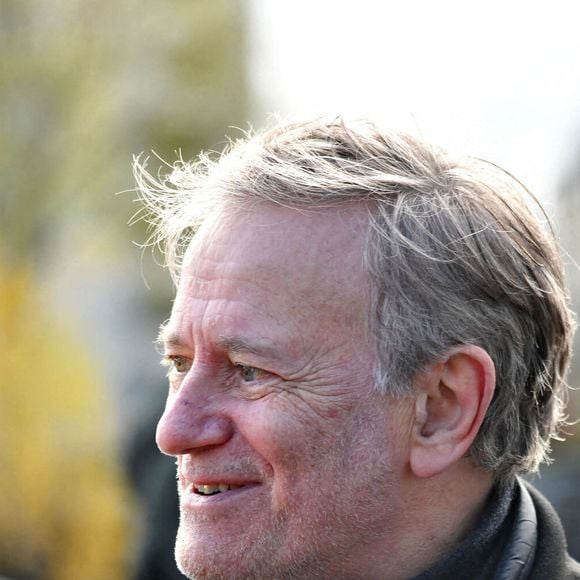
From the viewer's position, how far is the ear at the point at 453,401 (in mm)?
2498

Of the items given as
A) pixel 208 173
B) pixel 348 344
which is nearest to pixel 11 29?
pixel 208 173

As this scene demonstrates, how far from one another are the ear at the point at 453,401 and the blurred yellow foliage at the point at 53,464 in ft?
24.4

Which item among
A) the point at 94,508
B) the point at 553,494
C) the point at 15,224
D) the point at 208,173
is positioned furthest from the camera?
the point at 15,224

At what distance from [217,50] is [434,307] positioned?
11.2 metres

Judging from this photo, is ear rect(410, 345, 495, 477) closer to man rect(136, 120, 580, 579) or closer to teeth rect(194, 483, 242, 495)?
man rect(136, 120, 580, 579)

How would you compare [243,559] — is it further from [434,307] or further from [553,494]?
[553,494]

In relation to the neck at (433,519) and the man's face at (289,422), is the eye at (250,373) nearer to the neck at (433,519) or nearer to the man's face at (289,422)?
the man's face at (289,422)

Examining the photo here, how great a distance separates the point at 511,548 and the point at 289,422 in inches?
25.9

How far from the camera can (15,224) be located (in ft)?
37.7

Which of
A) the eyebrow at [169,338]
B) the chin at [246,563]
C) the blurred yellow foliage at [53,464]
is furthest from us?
the blurred yellow foliage at [53,464]

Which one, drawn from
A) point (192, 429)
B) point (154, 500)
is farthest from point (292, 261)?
point (154, 500)

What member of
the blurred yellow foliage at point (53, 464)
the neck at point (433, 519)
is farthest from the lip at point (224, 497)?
the blurred yellow foliage at point (53, 464)

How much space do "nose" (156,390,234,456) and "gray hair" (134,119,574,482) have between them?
420mm

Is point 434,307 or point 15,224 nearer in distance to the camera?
point 434,307
